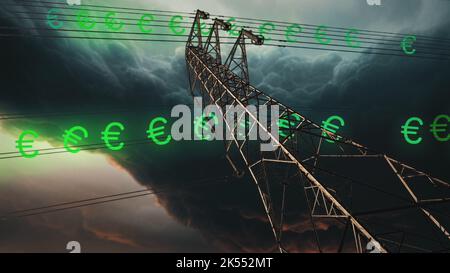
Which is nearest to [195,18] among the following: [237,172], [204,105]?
[204,105]

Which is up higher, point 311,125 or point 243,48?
point 243,48
